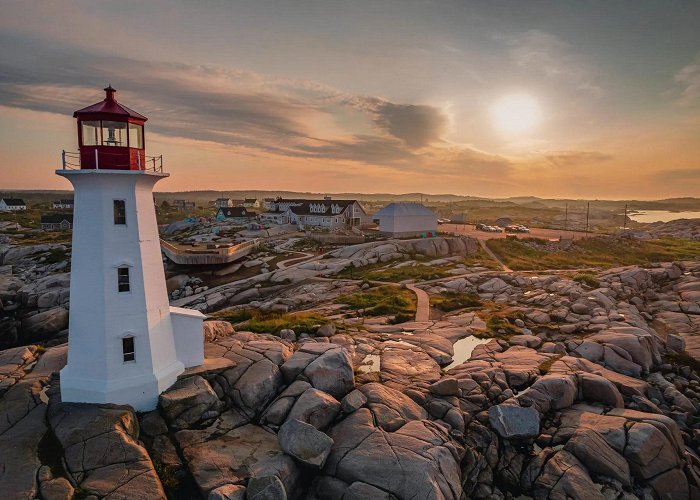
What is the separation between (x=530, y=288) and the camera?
127 feet

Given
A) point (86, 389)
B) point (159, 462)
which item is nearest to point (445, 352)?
point (159, 462)

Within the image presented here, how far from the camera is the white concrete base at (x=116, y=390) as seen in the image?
15.6 m

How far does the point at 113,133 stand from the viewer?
604 inches

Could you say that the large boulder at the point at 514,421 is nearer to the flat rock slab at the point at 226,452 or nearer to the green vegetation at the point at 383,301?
the flat rock slab at the point at 226,452

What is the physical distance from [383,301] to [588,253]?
143 feet

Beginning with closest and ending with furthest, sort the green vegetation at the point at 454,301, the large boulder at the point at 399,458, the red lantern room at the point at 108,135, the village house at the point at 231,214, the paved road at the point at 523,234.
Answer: the large boulder at the point at 399,458
the red lantern room at the point at 108,135
the green vegetation at the point at 454,301
the paved road at the point at 523,234
the village house at the point at 231,214

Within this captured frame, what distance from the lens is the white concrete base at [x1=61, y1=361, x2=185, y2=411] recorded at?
613 inches

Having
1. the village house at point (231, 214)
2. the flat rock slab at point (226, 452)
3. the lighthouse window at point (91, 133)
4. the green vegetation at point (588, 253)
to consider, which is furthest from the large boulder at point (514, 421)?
the village house at point (231, 214)

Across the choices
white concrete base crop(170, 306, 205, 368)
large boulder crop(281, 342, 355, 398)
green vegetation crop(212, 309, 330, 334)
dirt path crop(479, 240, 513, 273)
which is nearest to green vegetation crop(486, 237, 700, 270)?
dirt path crop(479, 240, 513, 273)

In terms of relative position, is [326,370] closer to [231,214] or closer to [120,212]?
[120,212]

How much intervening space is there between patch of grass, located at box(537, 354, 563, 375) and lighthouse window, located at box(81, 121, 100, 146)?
21972mm

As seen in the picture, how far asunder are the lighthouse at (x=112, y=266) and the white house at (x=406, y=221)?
52709 millimetres

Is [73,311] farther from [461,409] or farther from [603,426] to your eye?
[603,426]

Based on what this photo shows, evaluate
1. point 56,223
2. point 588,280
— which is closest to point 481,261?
point 588,280
